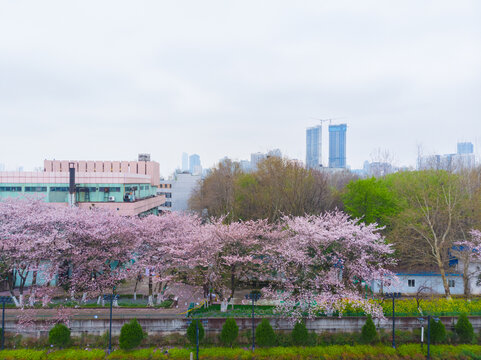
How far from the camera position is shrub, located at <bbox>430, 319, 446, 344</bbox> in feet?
57.1

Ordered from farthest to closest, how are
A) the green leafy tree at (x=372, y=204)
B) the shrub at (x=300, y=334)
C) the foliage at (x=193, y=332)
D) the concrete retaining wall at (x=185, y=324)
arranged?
the green leafy tree at (x=372, y=204) < the shrub at (x=300, y=334) < the concrete retaining wall at (x=185, y=324) < the foliage at (x=193, y=332)

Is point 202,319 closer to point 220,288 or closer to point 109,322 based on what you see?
point 220,288

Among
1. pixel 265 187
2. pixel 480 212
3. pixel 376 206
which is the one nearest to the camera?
pixel 480 212

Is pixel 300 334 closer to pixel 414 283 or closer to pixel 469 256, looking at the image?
pixel 414 283

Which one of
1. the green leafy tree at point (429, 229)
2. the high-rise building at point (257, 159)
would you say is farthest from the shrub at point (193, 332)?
the high-rise building at point (257, 159)

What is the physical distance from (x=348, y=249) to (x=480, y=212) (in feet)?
44.1

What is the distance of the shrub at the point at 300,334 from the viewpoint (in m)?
17.3

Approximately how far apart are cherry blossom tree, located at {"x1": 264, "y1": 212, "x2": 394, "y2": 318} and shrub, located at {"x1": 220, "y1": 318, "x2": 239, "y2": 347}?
259cm

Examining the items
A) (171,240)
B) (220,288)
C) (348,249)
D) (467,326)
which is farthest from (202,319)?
(467,326)

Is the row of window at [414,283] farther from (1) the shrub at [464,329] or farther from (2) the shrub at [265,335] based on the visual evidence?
(2) the shrub at [265,335]

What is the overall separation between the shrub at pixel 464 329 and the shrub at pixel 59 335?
22.0 m

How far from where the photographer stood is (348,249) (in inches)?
703

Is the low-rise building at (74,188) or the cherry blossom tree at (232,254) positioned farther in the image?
the low-rise building at (74,188)

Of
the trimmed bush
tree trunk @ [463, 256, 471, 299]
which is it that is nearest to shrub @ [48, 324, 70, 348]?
the trimmed bush
